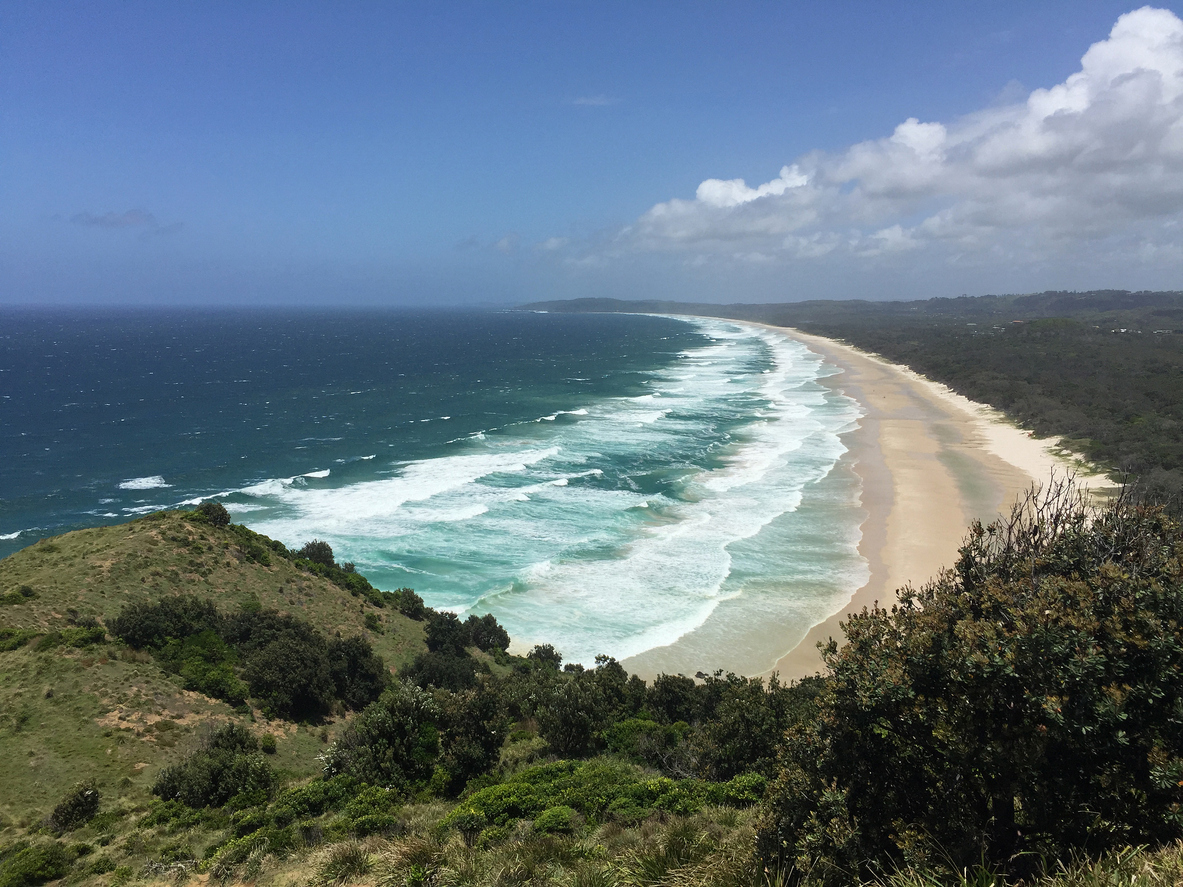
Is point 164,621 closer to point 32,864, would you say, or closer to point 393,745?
point 32,864

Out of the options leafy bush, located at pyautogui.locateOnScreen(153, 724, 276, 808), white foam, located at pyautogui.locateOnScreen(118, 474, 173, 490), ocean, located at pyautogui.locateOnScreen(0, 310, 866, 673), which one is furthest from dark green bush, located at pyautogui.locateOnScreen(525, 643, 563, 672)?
white foam, located at pyautogui.locateOnScreen(118, 474, 173, 490)

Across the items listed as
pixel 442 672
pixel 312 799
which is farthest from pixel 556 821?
pixel 442 672

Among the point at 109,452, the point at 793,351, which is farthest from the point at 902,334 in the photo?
the point at 109,452

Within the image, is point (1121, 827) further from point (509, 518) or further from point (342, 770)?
point (509, 518)

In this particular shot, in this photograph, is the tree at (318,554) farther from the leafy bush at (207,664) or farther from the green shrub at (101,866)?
the green shrub at (101,866)

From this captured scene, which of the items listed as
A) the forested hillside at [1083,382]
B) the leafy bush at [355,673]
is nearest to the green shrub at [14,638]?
the leafy bush at [355,673]

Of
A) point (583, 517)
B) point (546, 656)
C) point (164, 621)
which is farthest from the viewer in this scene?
point (583, 517)

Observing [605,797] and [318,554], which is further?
[318,554]
